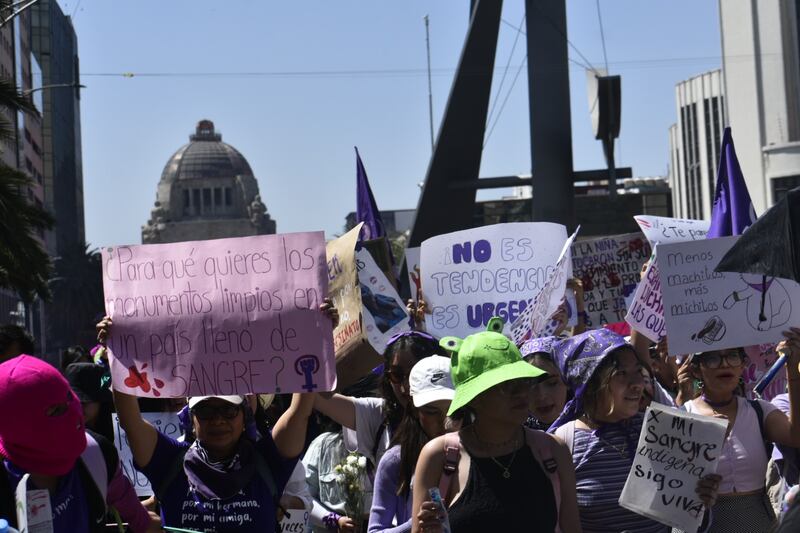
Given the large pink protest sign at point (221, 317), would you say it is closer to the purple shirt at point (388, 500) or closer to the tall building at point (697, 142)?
the purple shirt at point (388, 500)

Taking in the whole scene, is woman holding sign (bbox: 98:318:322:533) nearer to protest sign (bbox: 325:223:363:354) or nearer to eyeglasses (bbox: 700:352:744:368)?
protest sign (bbox: 325:223:363:354)

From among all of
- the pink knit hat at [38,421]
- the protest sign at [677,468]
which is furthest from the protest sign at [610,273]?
the pink knit hat at [38,421]

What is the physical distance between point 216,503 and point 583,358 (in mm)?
1255

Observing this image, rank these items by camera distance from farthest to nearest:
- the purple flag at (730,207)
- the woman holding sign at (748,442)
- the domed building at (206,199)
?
1. the domed building at (206,199)
2. the purple flag at (730,207)
3. the woman holding sign at (748,442)

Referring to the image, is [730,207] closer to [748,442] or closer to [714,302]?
[714,302]

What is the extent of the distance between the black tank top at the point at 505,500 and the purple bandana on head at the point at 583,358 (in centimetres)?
74

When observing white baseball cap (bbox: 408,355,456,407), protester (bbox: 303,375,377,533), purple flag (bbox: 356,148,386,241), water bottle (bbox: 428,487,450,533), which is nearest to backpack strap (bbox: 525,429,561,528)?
water bottle (bbox: 428,487,450,533)

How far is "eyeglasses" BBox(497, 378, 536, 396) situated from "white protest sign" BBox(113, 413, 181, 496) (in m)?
2.60

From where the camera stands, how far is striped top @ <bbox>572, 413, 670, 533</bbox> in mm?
4414

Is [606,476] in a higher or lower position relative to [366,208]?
lower

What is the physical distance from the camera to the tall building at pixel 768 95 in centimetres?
4809

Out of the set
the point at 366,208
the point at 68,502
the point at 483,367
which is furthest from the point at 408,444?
the point at 366,208

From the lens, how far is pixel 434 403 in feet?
15.6

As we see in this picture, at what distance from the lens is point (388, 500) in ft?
14.8
